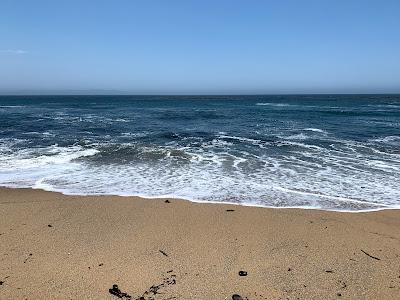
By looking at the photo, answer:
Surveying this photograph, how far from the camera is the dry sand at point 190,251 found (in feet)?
15.4

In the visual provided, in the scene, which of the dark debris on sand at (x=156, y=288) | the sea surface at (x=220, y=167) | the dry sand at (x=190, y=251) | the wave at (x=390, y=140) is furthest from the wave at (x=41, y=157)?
the wave at (x=390, y=140)

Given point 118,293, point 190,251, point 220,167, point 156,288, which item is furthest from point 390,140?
point 118,293

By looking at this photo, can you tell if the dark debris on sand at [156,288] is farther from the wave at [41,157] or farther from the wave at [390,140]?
the wave at [390,140]

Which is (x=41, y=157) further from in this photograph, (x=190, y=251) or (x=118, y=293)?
(x=118, y=293)

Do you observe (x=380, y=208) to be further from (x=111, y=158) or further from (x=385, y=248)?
(x=111, y=158)

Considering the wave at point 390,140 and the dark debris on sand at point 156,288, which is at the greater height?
the wave at point 390,140

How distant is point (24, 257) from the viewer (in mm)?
5438

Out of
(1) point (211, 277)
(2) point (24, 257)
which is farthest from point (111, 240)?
(1) point (211, 277)

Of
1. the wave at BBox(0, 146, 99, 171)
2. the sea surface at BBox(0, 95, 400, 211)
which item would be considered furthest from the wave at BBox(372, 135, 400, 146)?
the wave at BBox(0, 146, 99, 171)

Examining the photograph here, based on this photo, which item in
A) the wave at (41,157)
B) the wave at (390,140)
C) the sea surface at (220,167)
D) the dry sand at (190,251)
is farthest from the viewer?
the wave at (390,140)

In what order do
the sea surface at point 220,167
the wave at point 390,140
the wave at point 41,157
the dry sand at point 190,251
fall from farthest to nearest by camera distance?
the wave at point 390,140 < the wave at point 41,157 < the sea surface at point 220,167 < the dry sand at point 190,251

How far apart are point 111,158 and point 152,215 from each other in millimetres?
6450

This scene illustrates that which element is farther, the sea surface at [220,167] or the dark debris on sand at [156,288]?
the sea surface at [220,167]

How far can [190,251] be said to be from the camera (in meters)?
5.72
